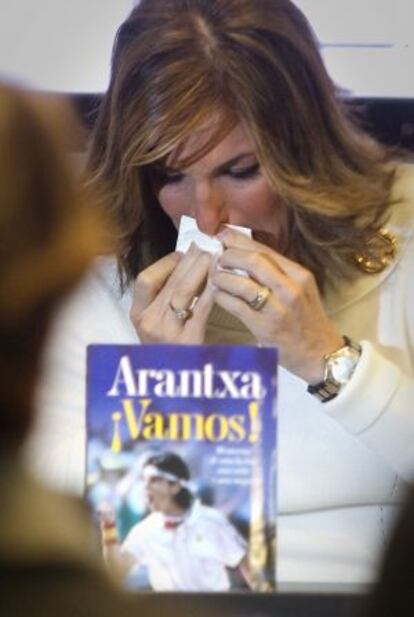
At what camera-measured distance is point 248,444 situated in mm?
1838

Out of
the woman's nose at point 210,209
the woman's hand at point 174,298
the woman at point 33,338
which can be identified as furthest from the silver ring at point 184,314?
the woman at point 33,338

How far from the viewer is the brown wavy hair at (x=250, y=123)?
1.81 meters

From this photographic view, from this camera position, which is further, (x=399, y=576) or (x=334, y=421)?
(x=334, y=421)

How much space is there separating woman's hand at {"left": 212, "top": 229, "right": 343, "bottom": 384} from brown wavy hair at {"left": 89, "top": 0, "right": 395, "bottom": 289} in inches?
1.1

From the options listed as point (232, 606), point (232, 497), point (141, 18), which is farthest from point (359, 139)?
point (232, 606)

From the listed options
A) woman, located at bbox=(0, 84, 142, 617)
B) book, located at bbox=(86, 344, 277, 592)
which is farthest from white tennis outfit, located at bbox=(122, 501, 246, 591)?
woman, located at bbox=(0, 84, 142, 617)

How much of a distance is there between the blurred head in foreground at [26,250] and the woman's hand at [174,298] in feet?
2.73

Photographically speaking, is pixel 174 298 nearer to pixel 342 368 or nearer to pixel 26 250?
pixel 342 368

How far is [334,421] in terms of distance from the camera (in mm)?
1854

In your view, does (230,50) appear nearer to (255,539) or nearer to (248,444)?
(248,444)

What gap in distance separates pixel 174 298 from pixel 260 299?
111 millimetres

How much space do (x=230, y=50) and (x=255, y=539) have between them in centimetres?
62

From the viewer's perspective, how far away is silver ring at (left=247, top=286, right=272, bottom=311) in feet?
6.03

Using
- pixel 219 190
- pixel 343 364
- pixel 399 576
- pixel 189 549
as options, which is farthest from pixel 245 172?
pixel 399 576
